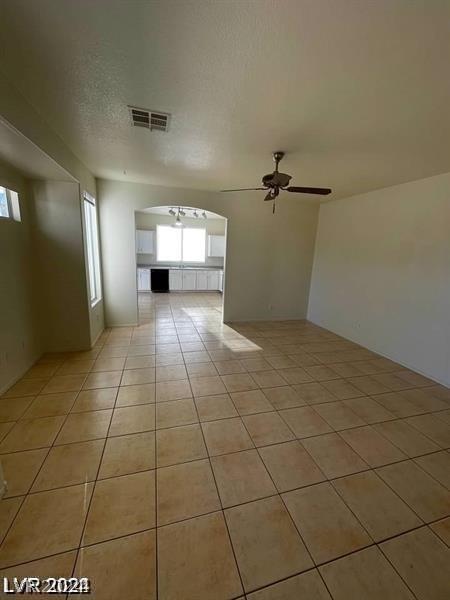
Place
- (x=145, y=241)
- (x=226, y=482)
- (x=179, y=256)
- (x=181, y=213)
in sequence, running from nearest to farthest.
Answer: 1. (x=226, y=482)
2. (x=181, y=213)
3. (x=145, y=241)
4. (x=179, y=256)

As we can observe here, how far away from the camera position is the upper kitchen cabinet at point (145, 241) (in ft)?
25.5

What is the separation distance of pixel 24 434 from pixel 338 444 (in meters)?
2.61

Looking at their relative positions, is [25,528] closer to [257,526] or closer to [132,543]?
[132,543]

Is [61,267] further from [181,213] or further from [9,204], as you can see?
[181,213]

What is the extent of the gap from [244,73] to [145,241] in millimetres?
6925

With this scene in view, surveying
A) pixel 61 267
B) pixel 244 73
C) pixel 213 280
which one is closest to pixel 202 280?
pixel 213 280

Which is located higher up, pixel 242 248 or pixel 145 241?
pixel 145 241

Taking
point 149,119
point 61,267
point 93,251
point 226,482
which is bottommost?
point 226,482

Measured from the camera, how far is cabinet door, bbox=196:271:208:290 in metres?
8.09

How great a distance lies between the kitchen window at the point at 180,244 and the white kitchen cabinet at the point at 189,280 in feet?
2.39

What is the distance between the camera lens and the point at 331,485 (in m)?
1.67

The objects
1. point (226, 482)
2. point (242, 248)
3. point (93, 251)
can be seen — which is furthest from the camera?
point (242, 248)

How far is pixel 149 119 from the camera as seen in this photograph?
211 cm

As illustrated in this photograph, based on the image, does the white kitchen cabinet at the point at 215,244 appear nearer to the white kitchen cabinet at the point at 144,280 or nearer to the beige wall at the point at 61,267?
the white kitchen cabinet at the point at 144,280
